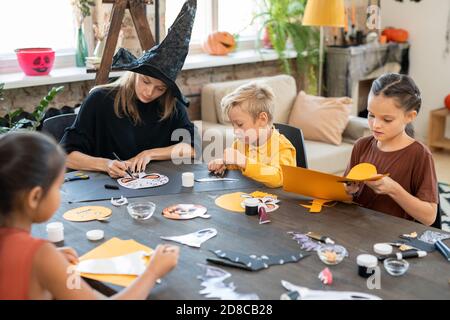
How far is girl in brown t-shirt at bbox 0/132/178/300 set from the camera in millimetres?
1223

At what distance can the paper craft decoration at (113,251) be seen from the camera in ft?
4.80

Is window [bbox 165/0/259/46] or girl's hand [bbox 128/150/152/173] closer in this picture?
girl's hand [bbox 128/150/152/173]

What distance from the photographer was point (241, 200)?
2029 millimetres

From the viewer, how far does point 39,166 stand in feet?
4.10

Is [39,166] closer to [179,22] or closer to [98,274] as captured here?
[98,274]

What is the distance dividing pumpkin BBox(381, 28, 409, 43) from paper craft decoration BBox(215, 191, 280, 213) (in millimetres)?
4107

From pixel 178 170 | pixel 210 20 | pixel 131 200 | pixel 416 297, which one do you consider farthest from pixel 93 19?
pixel 416 297

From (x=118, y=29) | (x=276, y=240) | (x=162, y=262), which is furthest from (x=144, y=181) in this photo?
(x=118, y=29)

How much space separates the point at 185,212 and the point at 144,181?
1.26ft

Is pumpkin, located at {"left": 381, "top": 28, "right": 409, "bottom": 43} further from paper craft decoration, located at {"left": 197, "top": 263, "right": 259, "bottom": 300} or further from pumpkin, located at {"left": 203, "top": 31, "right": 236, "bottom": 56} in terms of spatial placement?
paper craft decoration, located at {"left": 197, "top": 263, "right": 259, "bottom": 300}

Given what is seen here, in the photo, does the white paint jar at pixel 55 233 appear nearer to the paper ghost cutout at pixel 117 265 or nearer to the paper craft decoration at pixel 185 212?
the paper ghost cutout at pixel 117 265

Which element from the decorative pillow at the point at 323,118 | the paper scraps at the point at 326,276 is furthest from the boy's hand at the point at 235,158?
the decorative pillow at the point at 323,118

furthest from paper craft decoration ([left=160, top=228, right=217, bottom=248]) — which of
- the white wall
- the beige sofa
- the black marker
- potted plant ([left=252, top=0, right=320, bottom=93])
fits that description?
the white wall

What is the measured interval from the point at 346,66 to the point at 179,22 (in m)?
2.98
